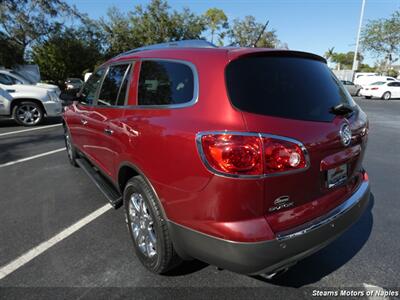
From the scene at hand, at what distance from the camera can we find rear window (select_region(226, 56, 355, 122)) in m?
1.89

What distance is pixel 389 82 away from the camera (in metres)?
23.5

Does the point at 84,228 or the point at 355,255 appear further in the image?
the point at 84,228

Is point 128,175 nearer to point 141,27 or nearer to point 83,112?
point 83,112

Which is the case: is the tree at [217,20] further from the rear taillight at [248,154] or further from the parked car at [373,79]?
the rear taillight at [248,154]

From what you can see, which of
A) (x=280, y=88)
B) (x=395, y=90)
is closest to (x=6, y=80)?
(x=280, y=88)

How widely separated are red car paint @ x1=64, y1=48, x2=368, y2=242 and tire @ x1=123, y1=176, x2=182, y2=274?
5.1 inches

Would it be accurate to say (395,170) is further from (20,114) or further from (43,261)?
(20,114)

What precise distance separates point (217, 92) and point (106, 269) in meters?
1.74

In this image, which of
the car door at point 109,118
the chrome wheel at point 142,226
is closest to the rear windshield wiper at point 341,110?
the chrome wheel at point 142,226

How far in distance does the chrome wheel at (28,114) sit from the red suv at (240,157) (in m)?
7.81

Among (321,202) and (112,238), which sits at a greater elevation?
(321,202)

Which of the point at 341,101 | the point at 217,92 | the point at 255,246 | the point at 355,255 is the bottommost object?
the point at 355,255

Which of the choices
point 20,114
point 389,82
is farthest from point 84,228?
point 389,82

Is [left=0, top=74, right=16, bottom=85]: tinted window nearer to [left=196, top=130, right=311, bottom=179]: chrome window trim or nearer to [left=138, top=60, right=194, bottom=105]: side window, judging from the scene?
[left=138, top=60, right=194, bottom=105]: side window
